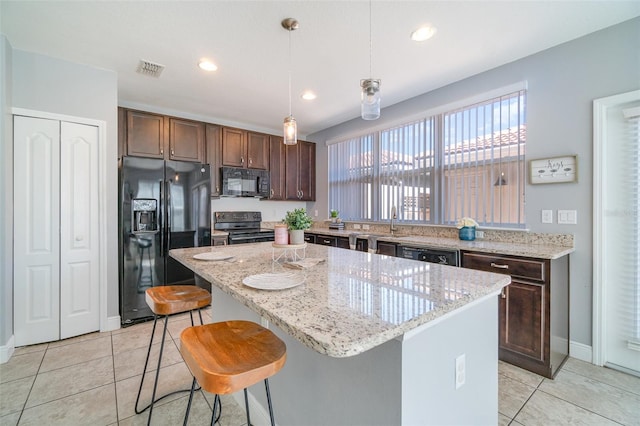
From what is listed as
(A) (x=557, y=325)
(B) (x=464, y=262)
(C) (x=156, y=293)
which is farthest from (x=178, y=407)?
(A) (x=557, y=325)

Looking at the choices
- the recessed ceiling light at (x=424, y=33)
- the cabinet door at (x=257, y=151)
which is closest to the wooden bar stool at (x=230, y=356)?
the recessed ceiling light at (x=424, y=33)

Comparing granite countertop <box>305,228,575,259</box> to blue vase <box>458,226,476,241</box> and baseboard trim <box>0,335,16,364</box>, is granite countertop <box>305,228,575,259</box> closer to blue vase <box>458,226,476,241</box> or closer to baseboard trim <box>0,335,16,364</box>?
blue vase <box>458,226,476,241</box>

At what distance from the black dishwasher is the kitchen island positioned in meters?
1.21

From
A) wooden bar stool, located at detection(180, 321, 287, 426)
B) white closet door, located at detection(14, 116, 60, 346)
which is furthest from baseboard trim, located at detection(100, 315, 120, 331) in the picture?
wooden bar stool, located at detection(180, 321, 287, 426)

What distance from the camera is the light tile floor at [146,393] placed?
1.67 metres

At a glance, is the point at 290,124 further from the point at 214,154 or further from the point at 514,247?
the point at 214,154

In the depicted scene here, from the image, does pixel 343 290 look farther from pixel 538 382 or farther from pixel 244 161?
pixel 244 161

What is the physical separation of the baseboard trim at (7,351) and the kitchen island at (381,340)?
2.17m

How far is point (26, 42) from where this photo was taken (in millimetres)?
2404

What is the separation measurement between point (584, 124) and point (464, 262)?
1446mm

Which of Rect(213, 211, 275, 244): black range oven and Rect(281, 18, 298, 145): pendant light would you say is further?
Rect(213, 211, 275, 244): black range oven

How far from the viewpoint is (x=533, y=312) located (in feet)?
6.88

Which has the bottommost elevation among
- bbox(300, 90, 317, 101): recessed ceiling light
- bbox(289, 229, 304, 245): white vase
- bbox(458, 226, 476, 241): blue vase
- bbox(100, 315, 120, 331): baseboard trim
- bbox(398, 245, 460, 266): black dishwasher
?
bbox(100, 315, 120, 331): baseboard trim

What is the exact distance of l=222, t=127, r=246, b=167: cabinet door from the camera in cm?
420
